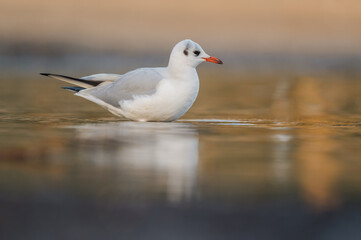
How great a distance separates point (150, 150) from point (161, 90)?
6.36 feet

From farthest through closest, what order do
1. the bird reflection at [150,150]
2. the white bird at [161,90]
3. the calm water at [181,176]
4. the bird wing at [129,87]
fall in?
the bird wing at [129,87] → the white bird at [161,90] → the bird reflection at [150,150] → the calm water at [181,176]

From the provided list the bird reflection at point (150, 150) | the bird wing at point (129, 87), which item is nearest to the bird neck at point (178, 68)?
the bird wing at point (129, 87)

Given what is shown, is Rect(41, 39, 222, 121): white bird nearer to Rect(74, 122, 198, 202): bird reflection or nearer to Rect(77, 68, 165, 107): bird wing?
Rect(77, 68, 165, 107): bird wing

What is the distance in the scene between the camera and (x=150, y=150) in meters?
6.50

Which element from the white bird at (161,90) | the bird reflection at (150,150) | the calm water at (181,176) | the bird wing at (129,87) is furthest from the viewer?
the bird wing at (129,87)

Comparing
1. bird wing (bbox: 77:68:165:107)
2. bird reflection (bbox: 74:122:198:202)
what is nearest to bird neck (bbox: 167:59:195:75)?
bird wing (bbox: 77:68:165:107)

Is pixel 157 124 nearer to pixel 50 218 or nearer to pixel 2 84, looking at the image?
pixel 50 218

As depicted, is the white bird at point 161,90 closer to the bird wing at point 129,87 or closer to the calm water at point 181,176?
the bird wing at point 129,87

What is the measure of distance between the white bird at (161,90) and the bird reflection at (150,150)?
0.52ft

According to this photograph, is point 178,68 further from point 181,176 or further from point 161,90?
point 181,176

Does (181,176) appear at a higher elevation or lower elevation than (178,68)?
lower

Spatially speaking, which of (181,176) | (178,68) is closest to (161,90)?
(178,68)

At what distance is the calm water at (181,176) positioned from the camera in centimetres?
393

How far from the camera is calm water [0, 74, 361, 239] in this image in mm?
3932
